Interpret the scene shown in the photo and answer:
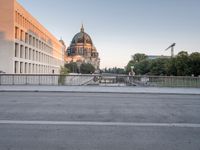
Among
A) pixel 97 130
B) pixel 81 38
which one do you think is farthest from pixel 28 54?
pixel 81 38

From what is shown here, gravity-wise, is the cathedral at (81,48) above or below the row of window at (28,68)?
above

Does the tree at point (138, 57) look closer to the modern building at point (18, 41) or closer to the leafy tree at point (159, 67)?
the leafy tree at point (159, 67)

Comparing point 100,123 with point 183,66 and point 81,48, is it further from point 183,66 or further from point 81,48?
point 81,48

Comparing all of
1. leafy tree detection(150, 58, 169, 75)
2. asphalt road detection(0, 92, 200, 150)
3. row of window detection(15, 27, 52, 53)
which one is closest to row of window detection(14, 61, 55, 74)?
row of window detection(15, 27, 52, 53)

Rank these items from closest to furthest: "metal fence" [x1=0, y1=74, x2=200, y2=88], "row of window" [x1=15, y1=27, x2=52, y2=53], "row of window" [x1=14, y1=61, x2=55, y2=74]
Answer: "metal fence" [x1=0, y1=74, x2=200, y2=88] < "row of window" [x1=14, y1=61, x2=55, y2=74] < "row of window" [x1=15, y1=27, x2=52, y2=53]

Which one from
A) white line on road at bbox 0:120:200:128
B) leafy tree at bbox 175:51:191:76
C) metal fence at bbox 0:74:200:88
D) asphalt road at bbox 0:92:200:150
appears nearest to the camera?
asphalt road at bbox 0:92:200:150

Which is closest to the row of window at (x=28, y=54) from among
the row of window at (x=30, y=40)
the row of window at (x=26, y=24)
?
the row of window at (x=30, y=40)

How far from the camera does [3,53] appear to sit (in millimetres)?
41969

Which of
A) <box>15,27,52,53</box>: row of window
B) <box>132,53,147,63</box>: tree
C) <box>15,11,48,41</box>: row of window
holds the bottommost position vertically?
<box>15,27,52,53</box>: row of window

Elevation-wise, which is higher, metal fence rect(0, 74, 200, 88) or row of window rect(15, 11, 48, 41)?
row of window rect(15, 11, 48, 41)

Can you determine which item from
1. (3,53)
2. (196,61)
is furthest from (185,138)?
(196,61)

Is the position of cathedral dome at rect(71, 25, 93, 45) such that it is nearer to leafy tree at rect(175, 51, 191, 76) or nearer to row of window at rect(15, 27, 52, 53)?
row of window at rect(15, 27, 52, 53)

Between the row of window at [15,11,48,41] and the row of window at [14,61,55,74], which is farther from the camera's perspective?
the row of window at [15,11,48,41]

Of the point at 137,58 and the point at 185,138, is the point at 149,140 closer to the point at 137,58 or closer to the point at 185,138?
the point at 185,138
